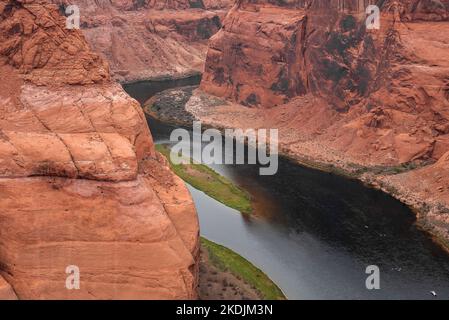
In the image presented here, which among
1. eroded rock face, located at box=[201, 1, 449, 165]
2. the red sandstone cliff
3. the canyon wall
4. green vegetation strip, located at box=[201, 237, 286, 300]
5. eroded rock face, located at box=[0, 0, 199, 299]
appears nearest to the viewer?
eroded rock face, located at box=[0, 0, 199, 299]

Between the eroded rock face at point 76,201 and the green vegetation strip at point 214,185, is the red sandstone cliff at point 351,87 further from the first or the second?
the eroded rock face at point 76,201

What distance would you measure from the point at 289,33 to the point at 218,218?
3904 centimetres

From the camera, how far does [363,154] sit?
66812 millimetres

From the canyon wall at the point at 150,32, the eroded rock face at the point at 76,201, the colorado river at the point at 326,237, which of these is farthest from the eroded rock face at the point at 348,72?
the eroded rock face at the point at 76,201

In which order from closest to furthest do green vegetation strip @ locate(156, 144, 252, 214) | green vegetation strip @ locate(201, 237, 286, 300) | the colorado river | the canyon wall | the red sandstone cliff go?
1. green vegetation strip @ locate(201, 237, 286, 300)
2. the colorado river
3. green vegetation strip @ locate(156, 144, 252, 214)
4. the red sandstone cliff
5. the canyon wall

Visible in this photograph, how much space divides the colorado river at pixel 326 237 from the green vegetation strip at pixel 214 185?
95 cm

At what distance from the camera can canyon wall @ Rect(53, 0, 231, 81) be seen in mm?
117500

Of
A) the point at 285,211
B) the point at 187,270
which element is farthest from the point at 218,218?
the point at 187,270

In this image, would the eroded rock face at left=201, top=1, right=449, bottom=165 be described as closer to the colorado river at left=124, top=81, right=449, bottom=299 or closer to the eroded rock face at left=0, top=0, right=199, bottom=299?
the colorado river at left=124, top=81, right=449, bottom=299

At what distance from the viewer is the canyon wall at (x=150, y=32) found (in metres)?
118

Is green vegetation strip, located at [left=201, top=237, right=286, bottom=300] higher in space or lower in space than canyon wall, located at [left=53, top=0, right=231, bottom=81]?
lower

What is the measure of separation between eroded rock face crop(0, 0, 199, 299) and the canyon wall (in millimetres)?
80694

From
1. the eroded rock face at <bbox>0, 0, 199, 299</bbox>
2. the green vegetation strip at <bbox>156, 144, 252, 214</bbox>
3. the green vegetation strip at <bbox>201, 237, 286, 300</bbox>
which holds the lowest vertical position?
the green vegetation strip at <bbox>201, 237, 286, 300</bbox>

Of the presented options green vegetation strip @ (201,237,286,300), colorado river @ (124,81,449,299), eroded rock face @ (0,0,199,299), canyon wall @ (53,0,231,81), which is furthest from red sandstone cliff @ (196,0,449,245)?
canyon wall @ (53,0,231,81)
